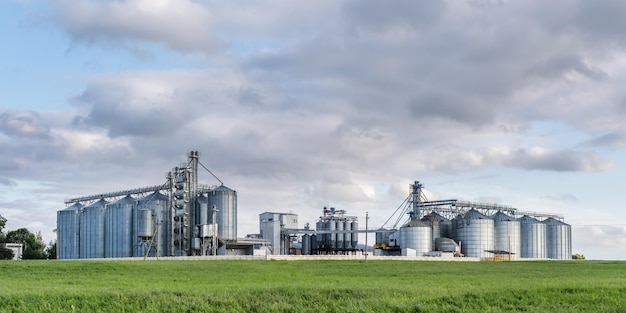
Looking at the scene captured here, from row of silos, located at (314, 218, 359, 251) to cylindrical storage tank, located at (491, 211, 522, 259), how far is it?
28.7 m

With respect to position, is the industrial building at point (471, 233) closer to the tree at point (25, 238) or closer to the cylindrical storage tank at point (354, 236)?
the cylindrical storage tank at point (354, 236)

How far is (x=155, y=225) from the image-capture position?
11781 cm

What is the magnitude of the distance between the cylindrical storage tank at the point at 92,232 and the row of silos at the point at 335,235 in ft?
139

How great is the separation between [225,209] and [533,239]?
65.0 metres

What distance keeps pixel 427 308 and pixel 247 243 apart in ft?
301

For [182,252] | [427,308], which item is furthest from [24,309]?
[182,252]

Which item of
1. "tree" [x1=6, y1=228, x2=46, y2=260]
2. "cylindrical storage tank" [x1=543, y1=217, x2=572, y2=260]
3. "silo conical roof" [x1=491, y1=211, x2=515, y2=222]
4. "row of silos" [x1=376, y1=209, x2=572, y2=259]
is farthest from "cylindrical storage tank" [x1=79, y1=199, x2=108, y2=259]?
"cylindrical storage tank" [x1=543, y1=217, x2=572, y2=260]

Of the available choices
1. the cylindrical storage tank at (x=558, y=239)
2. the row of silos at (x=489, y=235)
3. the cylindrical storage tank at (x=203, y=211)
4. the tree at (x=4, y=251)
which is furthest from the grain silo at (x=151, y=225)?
the cylindrical storage tank at (x=558, y=239)

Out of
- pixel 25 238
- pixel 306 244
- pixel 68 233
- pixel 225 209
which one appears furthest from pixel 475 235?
pixel 25 238

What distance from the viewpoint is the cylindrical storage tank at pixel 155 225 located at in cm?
11838

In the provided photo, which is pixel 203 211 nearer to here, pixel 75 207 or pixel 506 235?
pixel 75 207

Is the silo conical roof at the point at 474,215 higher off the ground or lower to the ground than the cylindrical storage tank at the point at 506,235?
higher

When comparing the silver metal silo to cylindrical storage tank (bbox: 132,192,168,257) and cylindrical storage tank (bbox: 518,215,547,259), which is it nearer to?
cylindrical storage tank (bbox: 132,192,168,257)

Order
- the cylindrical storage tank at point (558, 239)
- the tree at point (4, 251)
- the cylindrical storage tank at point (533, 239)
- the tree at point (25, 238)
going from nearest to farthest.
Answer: the tree at point (4, 251) → the cylindrical storage tank at point (533, 239) → the cylindrical storage tank at point (558, 239) → the tree at point (25, 238)
